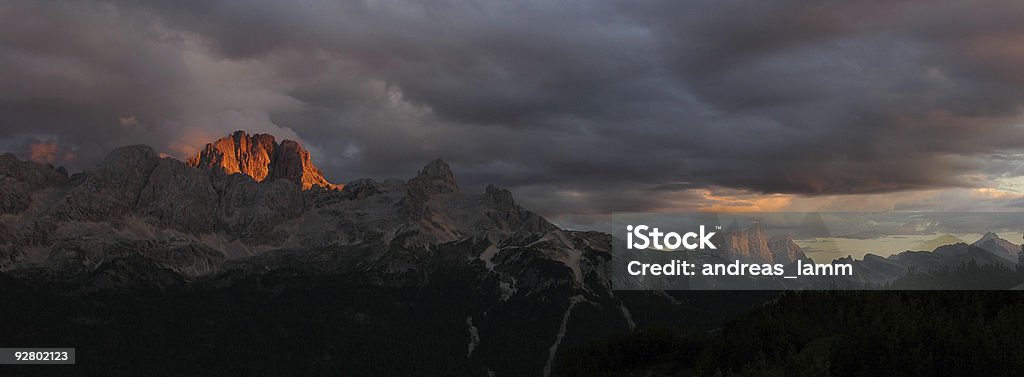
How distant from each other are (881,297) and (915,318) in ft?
75.6

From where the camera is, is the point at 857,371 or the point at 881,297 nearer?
the point at 857,371

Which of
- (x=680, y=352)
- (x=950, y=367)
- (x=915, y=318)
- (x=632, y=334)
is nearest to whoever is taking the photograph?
(x=950, y=367)

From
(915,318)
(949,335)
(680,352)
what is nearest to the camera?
(949,335)

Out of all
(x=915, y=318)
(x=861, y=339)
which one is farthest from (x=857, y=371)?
(x=915, y=318)

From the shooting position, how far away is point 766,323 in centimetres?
7612

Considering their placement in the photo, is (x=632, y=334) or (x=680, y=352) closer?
(x=680, y=352)

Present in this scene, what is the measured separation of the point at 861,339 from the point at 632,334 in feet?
121

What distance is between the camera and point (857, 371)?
5419cm

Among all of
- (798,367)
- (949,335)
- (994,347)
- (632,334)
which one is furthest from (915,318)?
(632,334)

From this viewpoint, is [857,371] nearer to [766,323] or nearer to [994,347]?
[994,347]

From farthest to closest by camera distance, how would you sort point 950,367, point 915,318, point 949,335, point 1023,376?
1. point 915,318
2. point 949,335
3. point 950,367
4. point 1023,376

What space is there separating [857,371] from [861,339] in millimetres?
2806

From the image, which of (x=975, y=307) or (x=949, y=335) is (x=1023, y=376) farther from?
(x=975, y=307)

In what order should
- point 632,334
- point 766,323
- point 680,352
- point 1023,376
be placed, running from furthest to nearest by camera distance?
point 632,334 < point 680,352 < point 766,323 < point 1023,376
